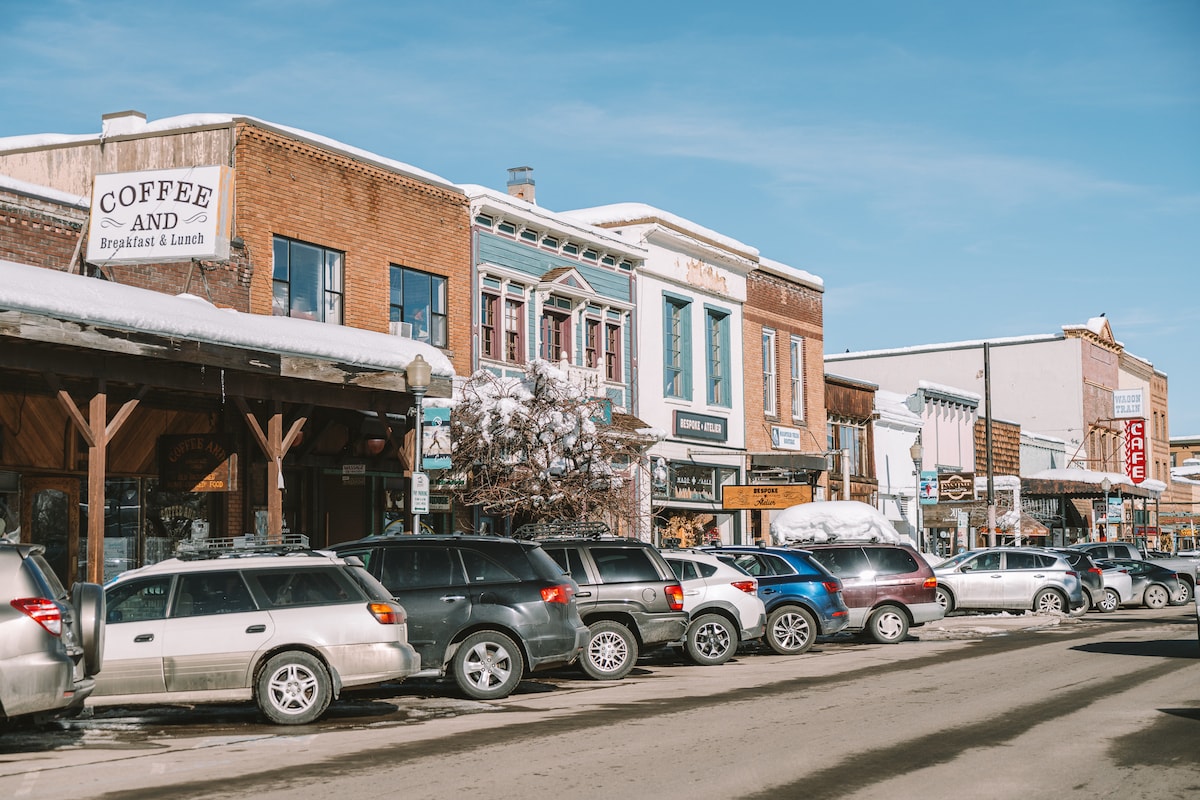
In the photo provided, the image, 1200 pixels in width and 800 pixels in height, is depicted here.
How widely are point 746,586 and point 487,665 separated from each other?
6077 millimetres

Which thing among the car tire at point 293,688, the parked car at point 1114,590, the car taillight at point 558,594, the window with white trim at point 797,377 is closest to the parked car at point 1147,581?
the parked car at point 1114,590

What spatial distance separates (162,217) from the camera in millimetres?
21797

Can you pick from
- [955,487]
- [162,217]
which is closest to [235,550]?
[162,217]

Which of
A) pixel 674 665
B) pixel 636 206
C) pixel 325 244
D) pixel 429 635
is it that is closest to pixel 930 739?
pixel 429 635

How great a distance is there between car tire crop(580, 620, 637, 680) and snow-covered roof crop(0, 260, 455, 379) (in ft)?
19.1

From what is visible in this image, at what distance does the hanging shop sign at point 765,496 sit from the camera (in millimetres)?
35781

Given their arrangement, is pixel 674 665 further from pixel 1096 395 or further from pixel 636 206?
pixel 1096 395

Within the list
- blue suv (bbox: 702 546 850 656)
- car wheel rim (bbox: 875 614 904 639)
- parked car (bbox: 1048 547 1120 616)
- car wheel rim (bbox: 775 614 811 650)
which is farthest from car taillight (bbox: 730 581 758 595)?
parked car (bbox: 1048 547 1120 616)

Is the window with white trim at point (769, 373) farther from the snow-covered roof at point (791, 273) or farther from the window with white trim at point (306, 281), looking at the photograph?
the window with white trim at point (306, 281)

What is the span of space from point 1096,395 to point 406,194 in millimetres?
55951

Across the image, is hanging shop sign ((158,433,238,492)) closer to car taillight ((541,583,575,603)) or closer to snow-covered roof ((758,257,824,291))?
car taillight ((541,583,575,603))

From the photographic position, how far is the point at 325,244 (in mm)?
26234

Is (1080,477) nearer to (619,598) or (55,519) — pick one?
(619,598)

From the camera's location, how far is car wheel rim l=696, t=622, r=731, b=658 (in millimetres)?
20156
